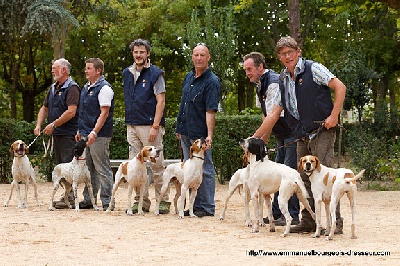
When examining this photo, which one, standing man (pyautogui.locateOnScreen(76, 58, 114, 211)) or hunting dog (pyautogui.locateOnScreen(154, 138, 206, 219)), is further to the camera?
standing man (pyautogui.locateOnScreen(76, 58, 114, 211))

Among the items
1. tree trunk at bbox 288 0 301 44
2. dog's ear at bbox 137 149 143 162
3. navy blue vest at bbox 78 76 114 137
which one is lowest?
dog's ear at bbox 137 149 143 162

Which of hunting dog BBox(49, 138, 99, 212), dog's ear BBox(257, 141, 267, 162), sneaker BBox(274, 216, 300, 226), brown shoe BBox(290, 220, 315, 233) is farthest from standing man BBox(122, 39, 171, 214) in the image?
brown shoe BBox(290, 220, 315, 233)

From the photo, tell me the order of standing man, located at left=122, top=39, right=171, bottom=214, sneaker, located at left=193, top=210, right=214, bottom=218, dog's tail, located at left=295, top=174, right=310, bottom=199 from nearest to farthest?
dog's tail, located at left=295, top=174, right=310, bottom=199 < sneaker, located at left=193, top=210, right=214, bottom=218 < standing man, located at left=122, top=39, right=171, bottom=214

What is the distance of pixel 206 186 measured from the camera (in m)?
10.3

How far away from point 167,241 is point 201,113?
2.67 meters

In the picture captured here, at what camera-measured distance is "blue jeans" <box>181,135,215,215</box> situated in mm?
10266

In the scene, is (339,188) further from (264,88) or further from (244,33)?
(244,33)

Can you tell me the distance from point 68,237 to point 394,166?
1019 centimetres

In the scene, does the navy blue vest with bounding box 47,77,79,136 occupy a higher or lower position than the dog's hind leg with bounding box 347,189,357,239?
higher

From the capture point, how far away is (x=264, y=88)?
9.35 metres

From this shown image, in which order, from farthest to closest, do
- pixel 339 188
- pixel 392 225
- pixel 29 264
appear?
1. pixel 392 225
2. pixel 339 188
3. pixel 29 264

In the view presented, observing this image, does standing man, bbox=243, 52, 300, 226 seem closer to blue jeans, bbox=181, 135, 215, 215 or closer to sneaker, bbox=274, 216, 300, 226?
sneaker, bbox=274, 216, 300, 226

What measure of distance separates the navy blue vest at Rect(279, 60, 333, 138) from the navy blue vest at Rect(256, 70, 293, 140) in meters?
1.03

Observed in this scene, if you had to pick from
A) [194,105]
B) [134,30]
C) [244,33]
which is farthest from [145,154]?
[244,33]
